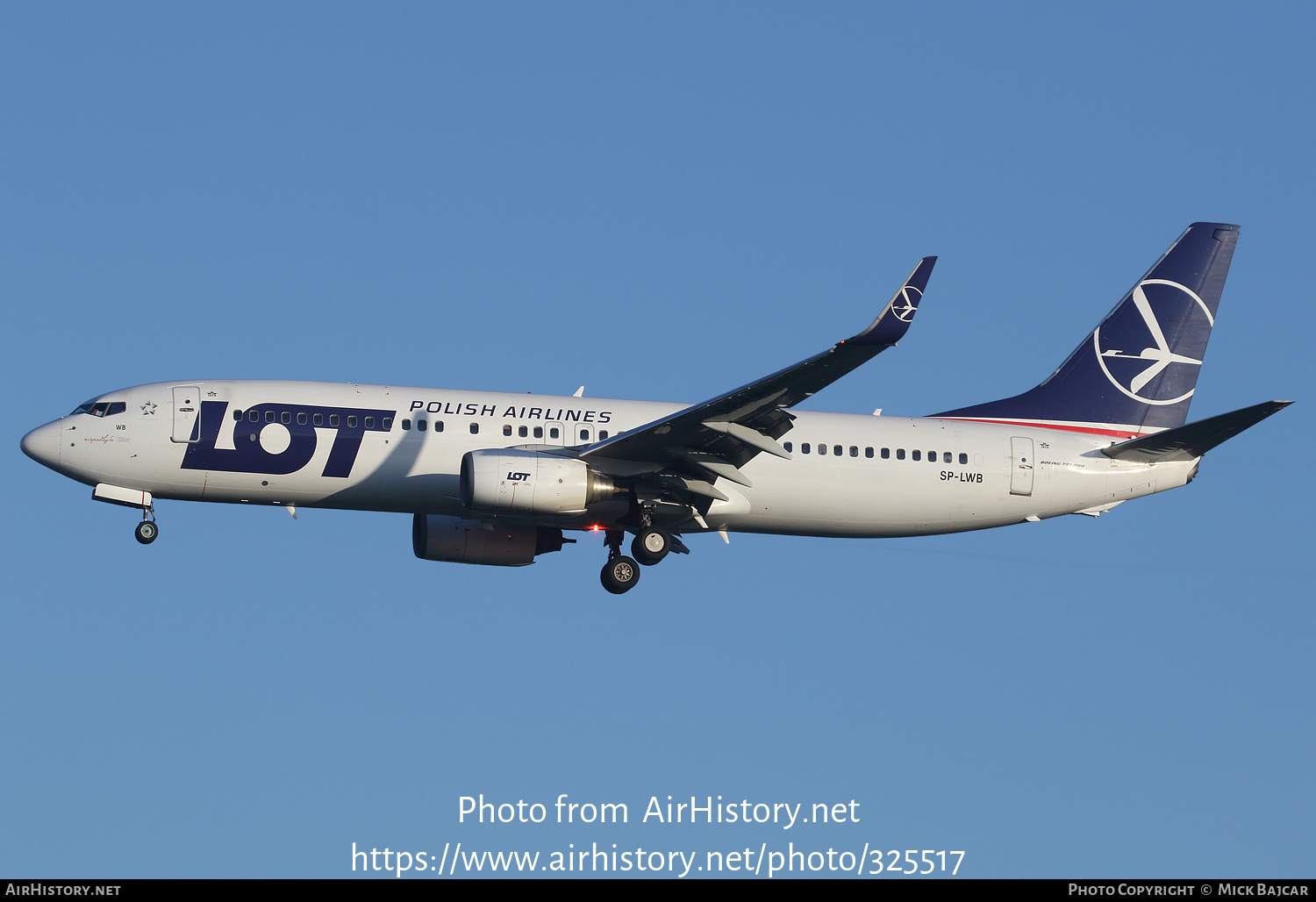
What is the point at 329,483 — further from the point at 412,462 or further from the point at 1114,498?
the point at 1114,498

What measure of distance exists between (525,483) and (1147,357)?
58.5 ft

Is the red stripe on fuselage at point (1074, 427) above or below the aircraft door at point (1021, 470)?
above

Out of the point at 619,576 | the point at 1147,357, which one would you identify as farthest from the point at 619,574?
the point at 1147,357

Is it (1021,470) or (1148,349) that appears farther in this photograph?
(1148,349)

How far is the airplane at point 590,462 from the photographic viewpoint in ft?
109

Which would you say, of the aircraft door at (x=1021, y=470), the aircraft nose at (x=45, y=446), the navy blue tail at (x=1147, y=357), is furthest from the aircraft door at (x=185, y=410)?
the aircraft door at (x=1021, y=470)

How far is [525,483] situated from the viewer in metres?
32.7

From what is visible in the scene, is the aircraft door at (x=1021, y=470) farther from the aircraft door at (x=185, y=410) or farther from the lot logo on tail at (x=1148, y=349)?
the aircraft door at (x=185, y=410)

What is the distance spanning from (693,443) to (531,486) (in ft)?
11.8

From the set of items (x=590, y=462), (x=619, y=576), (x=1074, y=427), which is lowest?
(x=619, y=576)

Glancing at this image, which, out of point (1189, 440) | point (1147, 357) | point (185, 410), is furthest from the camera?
point (1147, 357)

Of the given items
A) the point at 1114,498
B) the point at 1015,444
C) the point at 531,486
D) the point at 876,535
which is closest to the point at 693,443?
the point at 531,486

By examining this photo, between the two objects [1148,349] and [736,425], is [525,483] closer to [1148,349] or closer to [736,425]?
[736,425]

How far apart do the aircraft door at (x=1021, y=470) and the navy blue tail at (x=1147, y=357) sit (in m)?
2.14
